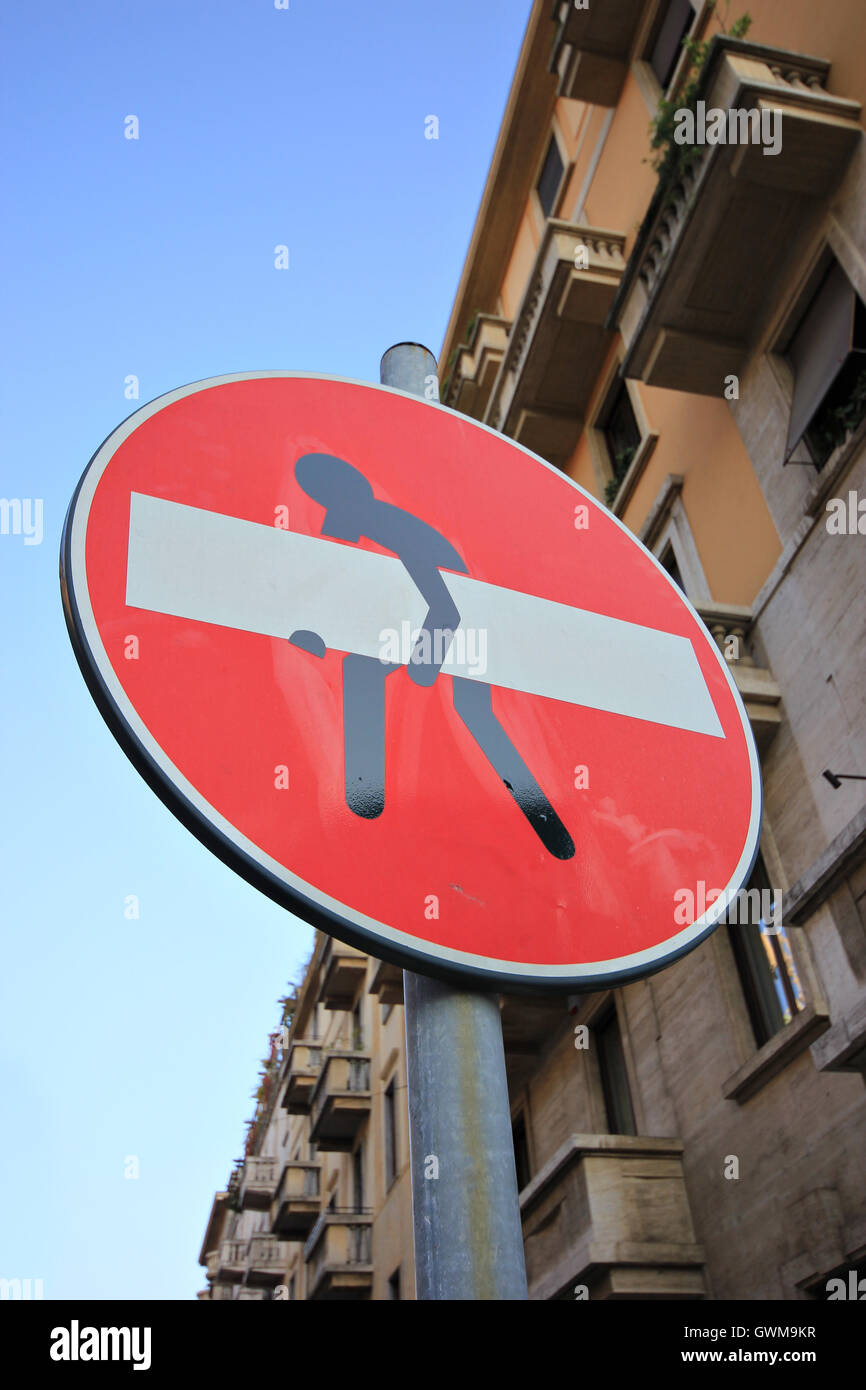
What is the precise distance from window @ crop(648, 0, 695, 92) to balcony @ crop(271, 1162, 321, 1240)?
73.3 feet

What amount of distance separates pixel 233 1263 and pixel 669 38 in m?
38.3

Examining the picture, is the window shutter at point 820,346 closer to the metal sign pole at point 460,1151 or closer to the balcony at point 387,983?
the metal sign pole at point 460,1151

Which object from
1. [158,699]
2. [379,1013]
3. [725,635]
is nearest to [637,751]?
[158,699]

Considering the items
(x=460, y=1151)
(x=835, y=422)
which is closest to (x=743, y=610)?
(x=835, y=422)

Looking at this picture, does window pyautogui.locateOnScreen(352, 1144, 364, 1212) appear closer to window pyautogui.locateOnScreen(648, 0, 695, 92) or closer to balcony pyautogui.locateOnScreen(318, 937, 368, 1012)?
balcony pyautogui.locateOnScreen(318, 937, 368, 1012)

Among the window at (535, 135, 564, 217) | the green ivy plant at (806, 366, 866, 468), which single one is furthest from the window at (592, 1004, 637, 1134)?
the window at (535, 135, 564, 217)

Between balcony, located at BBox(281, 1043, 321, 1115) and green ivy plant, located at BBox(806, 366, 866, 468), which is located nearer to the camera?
green ivy plant, located at BBox(806, 366, 866, 468)

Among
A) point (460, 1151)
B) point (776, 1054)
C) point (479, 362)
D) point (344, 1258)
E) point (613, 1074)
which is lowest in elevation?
point (344, 1258)

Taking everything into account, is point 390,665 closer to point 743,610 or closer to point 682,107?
point 743,610

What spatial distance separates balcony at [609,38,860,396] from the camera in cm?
812

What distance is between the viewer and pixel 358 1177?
21078 millimetres
